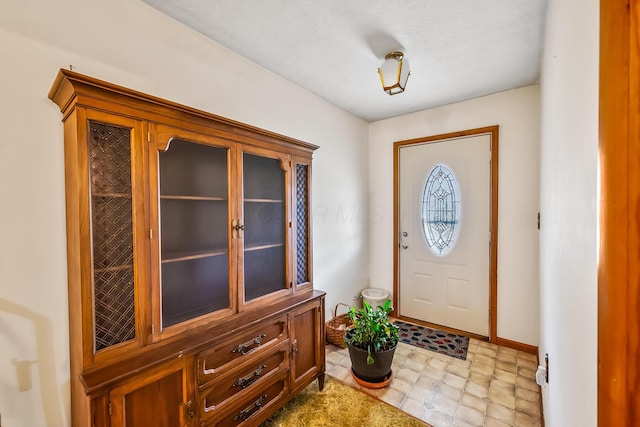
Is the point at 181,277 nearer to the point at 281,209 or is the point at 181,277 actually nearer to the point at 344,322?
the point at 281,209

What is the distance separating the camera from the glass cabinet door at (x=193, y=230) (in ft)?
4.68

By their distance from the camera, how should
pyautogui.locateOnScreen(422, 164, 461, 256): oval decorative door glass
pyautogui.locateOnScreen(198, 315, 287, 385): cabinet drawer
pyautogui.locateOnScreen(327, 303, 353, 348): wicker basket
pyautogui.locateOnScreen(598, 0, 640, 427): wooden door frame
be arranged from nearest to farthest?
pyautogui.locateOnScreen(598, 0, 640, 427): wooden door frame < pyautogui.locateOnScreen(198, 315, 287, 385): cabinet drawer < pyautogui.locateOnScreen(327, 303, 353, 348): wicker basket < pyautogui.locateOnScreen(422, 164, 461, 256): oval decorative door glass

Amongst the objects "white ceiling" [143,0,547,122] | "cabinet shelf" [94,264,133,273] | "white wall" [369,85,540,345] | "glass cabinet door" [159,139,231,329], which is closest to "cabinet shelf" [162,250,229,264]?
"glass cabinet door" [159,139,231,329]

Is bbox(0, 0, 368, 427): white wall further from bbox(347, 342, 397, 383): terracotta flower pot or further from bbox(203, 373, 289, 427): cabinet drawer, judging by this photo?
bbox(347, 342, 397, 383): terracotta flower pot

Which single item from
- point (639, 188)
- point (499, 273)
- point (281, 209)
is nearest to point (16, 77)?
point (281, 209)

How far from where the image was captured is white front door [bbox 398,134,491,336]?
2.92 metres

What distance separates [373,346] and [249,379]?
970 mm

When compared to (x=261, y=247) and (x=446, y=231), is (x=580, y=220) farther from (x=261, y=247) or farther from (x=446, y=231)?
(x=446, y=231)

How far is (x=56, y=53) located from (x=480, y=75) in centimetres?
290

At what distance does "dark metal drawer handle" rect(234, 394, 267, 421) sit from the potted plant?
31.4 inches

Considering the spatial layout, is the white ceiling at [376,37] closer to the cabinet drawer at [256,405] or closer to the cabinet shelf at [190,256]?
the cabinet shelf at [190,256]

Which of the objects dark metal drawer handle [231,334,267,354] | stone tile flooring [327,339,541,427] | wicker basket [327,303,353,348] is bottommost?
stone tile flooring [327,339,541,427]

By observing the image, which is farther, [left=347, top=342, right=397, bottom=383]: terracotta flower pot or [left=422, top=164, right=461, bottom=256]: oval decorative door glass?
[left=422, top=164, right=461, bottom=256]: oval decorative door glass

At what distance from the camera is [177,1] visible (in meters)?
1.58
